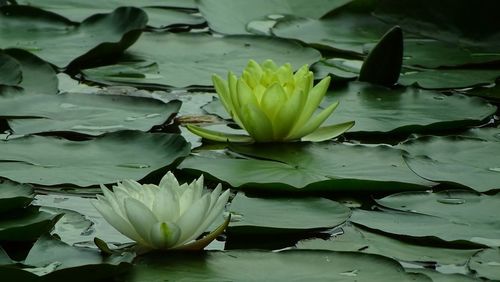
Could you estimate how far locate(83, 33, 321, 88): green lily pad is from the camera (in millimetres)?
3115

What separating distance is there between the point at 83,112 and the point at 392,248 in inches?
41.6

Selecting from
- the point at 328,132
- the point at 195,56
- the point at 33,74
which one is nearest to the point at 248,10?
the point at 195,56

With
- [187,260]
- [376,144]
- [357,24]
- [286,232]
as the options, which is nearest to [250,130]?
[376,144]

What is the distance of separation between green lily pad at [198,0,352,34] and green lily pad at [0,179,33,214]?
1563mm

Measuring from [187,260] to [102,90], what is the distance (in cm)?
118

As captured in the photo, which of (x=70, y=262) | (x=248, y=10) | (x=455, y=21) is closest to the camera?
(x=70, y=262)

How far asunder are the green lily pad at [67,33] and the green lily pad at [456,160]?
3.62 feet

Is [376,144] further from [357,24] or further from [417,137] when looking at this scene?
[357,24]

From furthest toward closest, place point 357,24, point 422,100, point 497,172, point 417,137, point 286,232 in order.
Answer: point 357,24
point 422,100
point 417,137
point 497,172
point 286,232

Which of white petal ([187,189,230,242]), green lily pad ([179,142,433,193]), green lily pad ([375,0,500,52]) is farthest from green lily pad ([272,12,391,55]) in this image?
white petal ([187,189,230,242])

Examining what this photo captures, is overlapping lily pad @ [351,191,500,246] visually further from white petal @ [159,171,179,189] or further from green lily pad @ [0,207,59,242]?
green lily pad @ [0,207,59,242]

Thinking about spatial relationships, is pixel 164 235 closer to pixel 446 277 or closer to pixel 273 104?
pixel 446 277

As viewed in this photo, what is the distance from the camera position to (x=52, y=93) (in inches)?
115

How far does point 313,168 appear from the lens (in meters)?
2.40
